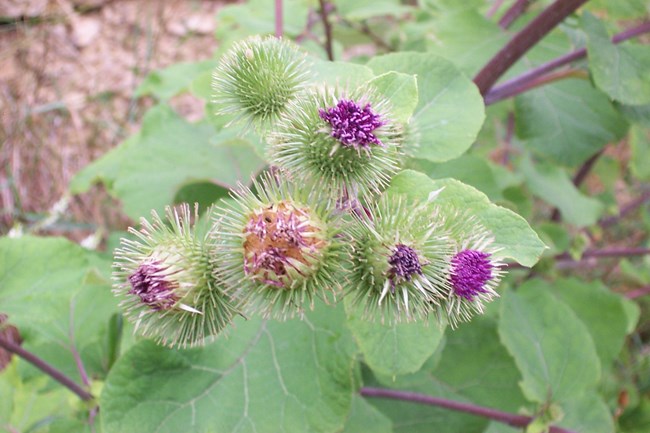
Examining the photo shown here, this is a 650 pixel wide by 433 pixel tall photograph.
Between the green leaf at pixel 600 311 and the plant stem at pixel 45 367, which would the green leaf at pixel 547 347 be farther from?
the plant stem at pixel 45 367

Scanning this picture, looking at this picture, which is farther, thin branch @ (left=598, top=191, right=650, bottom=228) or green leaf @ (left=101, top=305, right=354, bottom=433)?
thin branch @ (left=598, top=191, right=650, bottom=228)

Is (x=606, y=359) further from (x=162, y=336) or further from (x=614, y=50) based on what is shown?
(x=162, y=336)

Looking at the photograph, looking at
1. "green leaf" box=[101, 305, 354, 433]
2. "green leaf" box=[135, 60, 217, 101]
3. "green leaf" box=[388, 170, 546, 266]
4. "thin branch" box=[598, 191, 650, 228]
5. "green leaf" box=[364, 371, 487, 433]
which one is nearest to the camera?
"green leaf" box=[388, 170, 546, 266]

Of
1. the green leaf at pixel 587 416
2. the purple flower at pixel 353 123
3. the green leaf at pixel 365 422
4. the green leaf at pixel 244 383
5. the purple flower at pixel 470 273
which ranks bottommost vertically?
the green leaf at pixel 587 416

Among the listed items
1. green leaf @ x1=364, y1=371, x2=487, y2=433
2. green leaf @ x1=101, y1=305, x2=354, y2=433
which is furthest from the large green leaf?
green leaf @ x1=364, y1=371, x2=487, y2=433

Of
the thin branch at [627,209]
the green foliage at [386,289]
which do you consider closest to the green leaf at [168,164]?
the green foliage at [386,289]

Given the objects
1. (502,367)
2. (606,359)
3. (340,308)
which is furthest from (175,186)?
(606,359)

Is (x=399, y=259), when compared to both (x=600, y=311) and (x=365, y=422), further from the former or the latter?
(x=600, y=311)

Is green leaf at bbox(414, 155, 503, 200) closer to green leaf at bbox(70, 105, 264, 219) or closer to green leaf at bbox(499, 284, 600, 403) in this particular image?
green leaf at bbox(499, 284, 600, 403)
